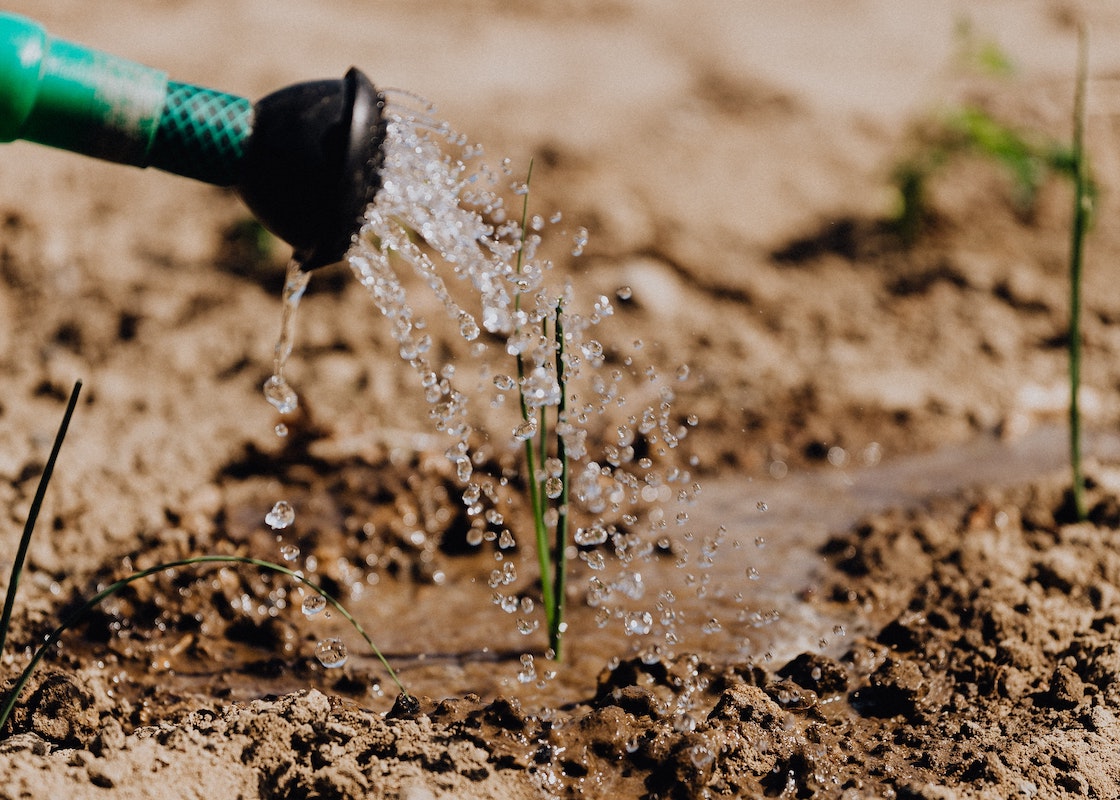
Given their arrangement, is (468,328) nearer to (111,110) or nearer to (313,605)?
(313,605)

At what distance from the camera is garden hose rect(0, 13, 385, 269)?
133 centimetres

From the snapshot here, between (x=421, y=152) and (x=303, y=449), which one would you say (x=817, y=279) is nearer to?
(x=303, y=449)

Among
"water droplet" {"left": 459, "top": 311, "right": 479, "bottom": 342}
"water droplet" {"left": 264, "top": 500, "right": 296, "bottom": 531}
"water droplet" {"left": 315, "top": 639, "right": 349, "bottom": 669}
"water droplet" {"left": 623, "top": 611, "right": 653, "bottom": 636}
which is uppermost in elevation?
"water droplet" {"left": 459, "top": 311, "right": 479, "bottom": 342}

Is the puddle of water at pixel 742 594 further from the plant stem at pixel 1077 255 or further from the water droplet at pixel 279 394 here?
the water droplet at pixel 279 394

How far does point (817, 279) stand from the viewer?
11.1 ft

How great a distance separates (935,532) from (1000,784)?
88cm

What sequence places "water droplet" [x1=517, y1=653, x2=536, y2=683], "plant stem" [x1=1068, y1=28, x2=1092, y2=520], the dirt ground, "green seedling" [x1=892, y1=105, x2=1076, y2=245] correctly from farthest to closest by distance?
"green seedling" [x1=892, y1=105, x2=1076, y2=245] < "plant stem" [x1=1068, y1=28, x2=1092, y2=520] < "water droplet" [x1=517, y1=653, x2=536, y2=683] < the dirt ground

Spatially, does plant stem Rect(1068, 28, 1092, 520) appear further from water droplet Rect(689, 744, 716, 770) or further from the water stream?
water droplet Rect(689, 744, 716, 770)

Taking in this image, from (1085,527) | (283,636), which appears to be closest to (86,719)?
(283,636)

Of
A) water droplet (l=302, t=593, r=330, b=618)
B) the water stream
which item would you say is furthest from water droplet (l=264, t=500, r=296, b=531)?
water droplet (l=302, t=593, r=330, b=618)

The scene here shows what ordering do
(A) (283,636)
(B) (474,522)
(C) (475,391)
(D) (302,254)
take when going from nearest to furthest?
1. (D) (302,254)
2. (A) (283,636)
3. (B) (474,522)
4. (C) (475,391)

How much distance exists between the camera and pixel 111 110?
1.34 meters

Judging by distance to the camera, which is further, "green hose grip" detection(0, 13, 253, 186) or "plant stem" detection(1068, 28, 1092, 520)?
"plant stem" detection(1068, 28, 1092, 520)

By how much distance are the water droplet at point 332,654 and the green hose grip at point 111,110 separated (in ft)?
3.07
